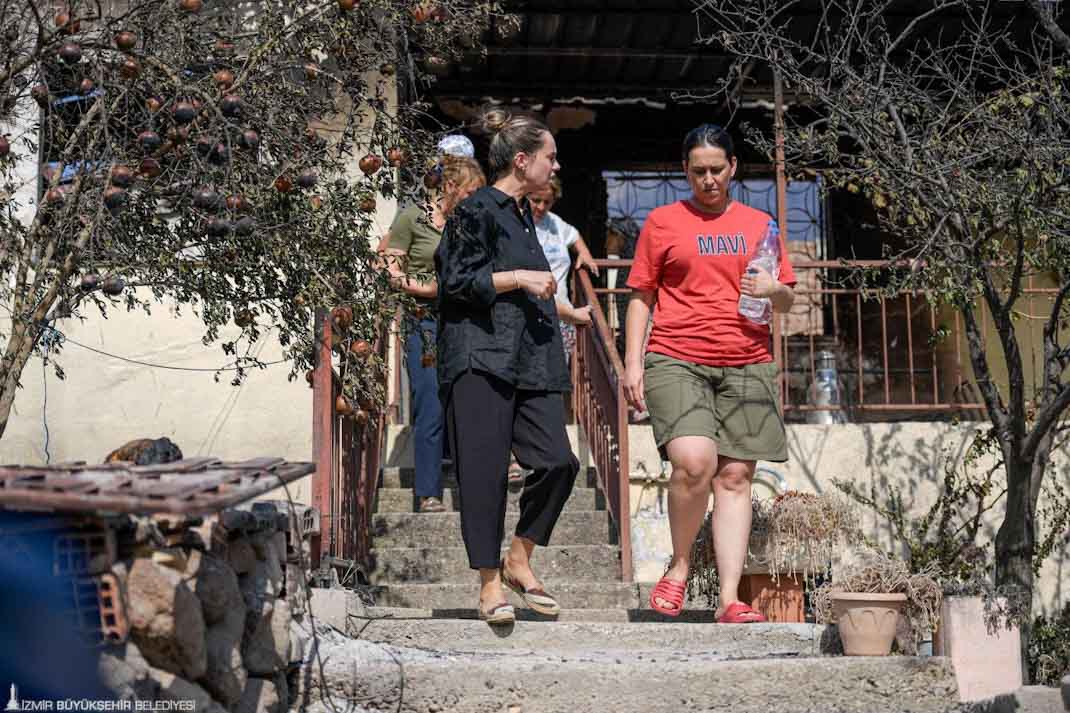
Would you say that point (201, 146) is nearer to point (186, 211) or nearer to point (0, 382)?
point (186, 211)

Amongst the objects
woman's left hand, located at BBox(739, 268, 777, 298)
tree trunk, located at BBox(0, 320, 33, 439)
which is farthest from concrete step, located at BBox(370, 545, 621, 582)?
tree trunk, located at BBox(0, 320, 33, 439)

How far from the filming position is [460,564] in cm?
612

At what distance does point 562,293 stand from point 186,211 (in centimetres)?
241

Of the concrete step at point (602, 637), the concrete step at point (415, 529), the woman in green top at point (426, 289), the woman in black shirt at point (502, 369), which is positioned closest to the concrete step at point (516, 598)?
the concrete step at point (415, 529)

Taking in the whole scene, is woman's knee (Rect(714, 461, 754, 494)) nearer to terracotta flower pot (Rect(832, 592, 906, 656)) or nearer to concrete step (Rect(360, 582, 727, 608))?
terracotta flower pot (Rect(832, 592, 906, 656))

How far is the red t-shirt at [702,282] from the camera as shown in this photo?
15.8ft

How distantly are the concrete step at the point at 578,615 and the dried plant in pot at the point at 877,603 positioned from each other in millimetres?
719

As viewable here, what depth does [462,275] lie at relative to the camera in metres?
4.30

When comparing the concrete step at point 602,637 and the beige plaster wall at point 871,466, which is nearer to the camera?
the concrete step at point 602,637

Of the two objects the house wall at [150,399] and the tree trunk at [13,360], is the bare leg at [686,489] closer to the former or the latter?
the tree trunk at [13,360]

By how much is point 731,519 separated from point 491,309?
1181 millimetres

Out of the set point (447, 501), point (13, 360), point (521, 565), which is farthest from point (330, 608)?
point (447, 501)

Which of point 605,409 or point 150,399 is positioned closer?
point 605,409

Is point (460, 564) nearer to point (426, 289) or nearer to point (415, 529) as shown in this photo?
point (415, 529)
